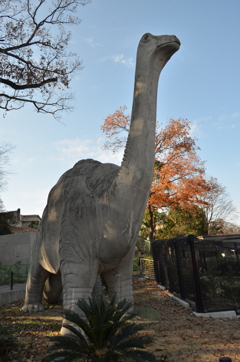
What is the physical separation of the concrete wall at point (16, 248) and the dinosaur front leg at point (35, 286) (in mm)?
10821

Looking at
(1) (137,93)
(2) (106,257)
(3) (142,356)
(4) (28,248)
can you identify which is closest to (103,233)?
(2) (106,257)

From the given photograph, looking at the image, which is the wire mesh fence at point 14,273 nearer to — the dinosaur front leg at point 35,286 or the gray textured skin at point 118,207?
the dinosaur front leg at point 35,286

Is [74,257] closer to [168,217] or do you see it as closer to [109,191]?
[109,191]

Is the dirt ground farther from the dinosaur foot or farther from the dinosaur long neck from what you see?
the dinosaur long neck

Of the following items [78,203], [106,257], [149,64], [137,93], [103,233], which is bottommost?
[106,257]

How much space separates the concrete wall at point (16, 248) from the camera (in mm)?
18094

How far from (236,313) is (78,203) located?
491 cm

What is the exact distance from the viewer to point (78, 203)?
5434mm

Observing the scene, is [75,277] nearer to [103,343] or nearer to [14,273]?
[103,343]

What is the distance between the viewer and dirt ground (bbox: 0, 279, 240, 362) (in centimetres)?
448

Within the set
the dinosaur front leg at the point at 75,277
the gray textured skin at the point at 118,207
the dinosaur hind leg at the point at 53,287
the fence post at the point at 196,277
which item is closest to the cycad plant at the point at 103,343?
the dinosaur front leg at the point at 75,277

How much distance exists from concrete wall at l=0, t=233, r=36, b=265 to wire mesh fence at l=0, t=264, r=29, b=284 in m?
1.65

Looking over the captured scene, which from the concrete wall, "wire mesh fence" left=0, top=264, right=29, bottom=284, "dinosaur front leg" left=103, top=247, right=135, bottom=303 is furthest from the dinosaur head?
the concrete wall

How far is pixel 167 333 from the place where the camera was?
18.3 feet
